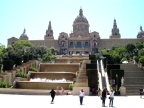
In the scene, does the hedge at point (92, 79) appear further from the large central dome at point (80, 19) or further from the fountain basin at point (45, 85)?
the large central dome at point (80, 19)

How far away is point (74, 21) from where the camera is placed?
10894cm

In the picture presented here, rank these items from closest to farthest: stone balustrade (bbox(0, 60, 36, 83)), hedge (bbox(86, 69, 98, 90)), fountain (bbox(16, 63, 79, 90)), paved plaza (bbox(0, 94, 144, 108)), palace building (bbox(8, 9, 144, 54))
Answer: paved plaza (bbox(0, 94, 144, 108)) → hedge (bbox(86, 69, 98, 90)) → fountain (bbox(16, 63, 79, 90)) → stone balustrade (bbox(0, 60, 36, 83)) → palace building (bbox(8, 9, 144, 54))

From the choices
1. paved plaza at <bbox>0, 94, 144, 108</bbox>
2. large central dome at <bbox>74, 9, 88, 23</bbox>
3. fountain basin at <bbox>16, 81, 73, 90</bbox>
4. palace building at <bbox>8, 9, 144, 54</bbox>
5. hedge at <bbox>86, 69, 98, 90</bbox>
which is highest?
large central dome at <bbox>74, 9, 88, 23</bbox>

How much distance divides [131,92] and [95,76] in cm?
428

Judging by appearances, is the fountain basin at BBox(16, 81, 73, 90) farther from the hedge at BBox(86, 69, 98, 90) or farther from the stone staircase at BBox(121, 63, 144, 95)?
the stone staircase at BBox(121, 63, 144, 95)

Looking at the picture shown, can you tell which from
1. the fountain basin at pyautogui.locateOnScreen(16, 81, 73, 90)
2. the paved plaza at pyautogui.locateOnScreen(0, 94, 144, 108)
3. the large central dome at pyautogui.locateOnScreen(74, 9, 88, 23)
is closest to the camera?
the paved plaza at pyautogui.locateOnScreen(0, 94, 144, 108)

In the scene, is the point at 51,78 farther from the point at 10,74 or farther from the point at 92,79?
the point at 92,79

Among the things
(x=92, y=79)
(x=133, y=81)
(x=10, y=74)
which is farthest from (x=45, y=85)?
(x=133, y=81)

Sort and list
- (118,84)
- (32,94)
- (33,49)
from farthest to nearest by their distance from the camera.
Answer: (33,49), (118,84), (32,94)

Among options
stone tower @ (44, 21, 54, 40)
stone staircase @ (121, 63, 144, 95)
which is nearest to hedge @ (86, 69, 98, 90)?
stone staircase @ (121, 63, 144, 95)

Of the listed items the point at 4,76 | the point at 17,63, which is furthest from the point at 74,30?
the point at 4,76

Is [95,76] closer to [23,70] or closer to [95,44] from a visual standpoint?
[23,70]

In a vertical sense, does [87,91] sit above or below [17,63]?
below

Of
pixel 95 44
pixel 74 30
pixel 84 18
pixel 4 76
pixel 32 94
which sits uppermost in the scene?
pixel 84 18
